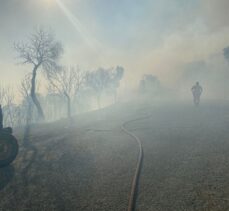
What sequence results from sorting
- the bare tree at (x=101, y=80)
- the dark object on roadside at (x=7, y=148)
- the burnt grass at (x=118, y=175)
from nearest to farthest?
the burnt grass at (x=118, y=175) → the dark object on roadside at (x=7, y=148) → the bare tree at (x=101, y=80)

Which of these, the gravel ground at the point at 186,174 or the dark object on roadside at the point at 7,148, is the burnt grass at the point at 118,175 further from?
the dark object on roadside at the point at 7,148

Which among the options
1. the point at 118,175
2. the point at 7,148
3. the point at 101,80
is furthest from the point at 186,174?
the point at 101,80

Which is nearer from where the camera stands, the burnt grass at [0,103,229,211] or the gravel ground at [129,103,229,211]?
the gravel ground at [129,103,229,211]

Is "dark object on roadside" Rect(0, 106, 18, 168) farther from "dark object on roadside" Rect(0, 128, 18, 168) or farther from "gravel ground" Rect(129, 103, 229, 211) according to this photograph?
"gravel ground" Rect(129, 103, 229, 211)

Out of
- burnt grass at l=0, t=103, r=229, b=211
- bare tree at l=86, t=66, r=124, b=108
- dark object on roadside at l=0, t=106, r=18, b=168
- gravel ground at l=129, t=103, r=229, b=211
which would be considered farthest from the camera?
bare tree at l=86, t=66, r=124, b=108

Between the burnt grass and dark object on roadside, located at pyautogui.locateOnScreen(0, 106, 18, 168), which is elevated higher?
dark object on roadside, located at pyautogui.locateOnScreen(0, 106, 18, 168)

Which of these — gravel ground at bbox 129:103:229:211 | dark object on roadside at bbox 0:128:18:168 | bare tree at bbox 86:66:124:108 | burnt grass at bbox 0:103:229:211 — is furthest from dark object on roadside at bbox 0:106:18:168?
bare tree at bbox 86:66:124:108

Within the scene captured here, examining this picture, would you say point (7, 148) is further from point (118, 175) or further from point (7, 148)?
point (118, 175)

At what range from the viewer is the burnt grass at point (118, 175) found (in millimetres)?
6109

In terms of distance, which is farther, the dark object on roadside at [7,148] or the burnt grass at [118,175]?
the dark object on roadside at [7,148]

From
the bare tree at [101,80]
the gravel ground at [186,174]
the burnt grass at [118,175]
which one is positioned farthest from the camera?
the bare tree at [101,80]

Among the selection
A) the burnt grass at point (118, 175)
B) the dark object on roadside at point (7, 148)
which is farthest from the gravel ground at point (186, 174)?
the dark object on roadside at point (7, 148)

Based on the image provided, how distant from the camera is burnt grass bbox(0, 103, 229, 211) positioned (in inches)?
241

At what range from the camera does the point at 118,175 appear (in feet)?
26.2
